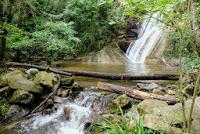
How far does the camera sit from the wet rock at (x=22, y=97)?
294 inches

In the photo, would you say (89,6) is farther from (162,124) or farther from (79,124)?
(162,124)

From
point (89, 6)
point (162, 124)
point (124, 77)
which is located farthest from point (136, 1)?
point (89, 6)

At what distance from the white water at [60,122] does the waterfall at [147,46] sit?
10.5m

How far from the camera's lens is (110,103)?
802 cm

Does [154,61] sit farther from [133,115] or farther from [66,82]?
[133,115]

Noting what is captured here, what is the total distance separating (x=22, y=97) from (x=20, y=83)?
0.54 m

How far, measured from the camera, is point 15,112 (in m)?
7.31

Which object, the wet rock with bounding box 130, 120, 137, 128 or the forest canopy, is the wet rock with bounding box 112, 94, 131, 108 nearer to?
the forest canopy

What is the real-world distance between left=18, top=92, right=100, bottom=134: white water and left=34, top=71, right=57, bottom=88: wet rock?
0.91 metres

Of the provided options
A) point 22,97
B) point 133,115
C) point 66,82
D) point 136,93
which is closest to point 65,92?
point 66,82

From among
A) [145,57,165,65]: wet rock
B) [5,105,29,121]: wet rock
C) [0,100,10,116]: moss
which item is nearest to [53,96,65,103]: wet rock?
[5,105,29,121]: wet rock

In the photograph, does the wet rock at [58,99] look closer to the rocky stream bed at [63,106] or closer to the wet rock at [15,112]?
the rocky stream bed at [63,106]

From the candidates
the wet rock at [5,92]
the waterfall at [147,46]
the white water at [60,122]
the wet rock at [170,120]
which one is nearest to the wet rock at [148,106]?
the wet rock at [170,120]

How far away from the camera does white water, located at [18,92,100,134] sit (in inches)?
261
